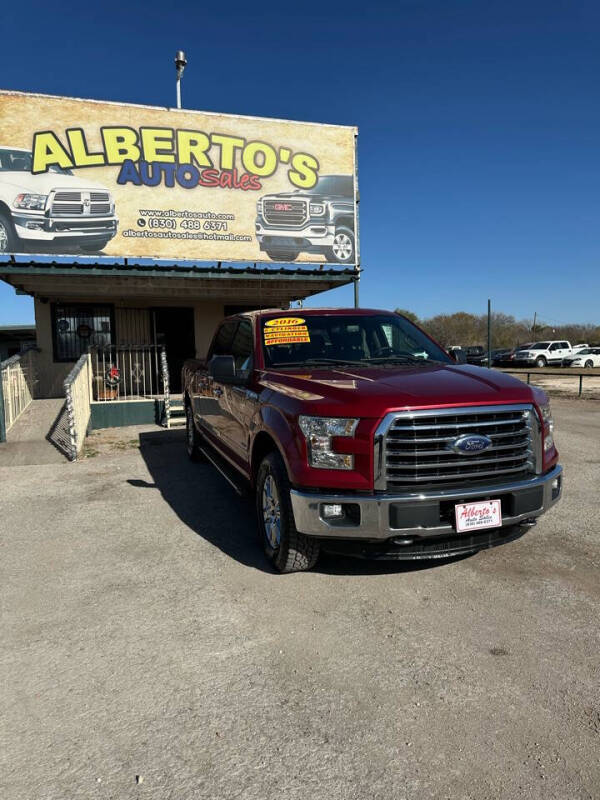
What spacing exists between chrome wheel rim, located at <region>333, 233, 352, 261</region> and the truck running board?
7541mm

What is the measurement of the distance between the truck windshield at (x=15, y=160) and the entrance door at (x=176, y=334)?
14.0 feet

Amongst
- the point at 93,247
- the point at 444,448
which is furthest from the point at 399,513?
the point at 93,247

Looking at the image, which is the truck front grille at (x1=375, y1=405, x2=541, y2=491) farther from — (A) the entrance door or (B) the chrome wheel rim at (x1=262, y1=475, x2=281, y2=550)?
(A) the entrance door

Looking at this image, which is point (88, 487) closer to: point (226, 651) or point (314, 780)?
point (226, 651)

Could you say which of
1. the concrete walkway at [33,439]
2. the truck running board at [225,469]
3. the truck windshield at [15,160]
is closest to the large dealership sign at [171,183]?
the truck windshield at [15,160]

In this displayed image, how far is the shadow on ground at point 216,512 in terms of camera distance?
399cm

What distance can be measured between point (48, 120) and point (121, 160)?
1.58m

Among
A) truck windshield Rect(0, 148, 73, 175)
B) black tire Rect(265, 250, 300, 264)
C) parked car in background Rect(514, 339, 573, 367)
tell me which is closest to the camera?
truck windshield Rect(0, 148, 73, 175)

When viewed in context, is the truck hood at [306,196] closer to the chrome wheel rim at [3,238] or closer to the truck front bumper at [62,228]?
the truck front bumper at [62,228]

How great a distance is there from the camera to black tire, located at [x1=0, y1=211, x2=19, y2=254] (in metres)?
11.0

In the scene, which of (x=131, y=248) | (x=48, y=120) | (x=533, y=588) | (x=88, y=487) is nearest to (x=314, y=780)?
(x=533, y=588)

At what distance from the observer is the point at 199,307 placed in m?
14.1

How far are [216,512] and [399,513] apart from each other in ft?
8.78

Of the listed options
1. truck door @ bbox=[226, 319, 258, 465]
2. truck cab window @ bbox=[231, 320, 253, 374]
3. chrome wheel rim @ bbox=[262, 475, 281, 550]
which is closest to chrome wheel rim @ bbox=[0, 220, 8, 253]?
truck cab window @ bbox=[231, 320, 253, 374]
